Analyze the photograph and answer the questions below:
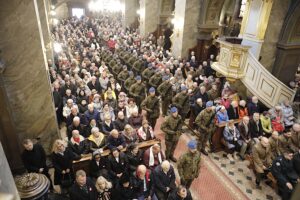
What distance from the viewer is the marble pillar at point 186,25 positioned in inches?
538

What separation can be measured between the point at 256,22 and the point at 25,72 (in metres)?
8.73

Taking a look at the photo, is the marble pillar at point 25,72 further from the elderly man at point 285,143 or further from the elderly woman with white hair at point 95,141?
the elderly man at point 285,143

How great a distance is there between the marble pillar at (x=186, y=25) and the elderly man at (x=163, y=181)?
1035cm

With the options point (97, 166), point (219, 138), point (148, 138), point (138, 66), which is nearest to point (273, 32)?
point (219, 138)

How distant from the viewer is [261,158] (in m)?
6.37

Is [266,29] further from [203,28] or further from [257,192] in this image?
[257,192]

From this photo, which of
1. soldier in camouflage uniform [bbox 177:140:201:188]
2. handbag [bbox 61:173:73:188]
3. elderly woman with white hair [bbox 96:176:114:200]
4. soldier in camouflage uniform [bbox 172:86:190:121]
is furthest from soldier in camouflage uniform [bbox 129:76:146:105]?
elderly woman with white hair [bbox 96:176:114:200]

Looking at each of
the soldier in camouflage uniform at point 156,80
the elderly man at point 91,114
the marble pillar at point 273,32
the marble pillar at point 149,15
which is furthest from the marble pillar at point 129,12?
the elderly man at point 91,114

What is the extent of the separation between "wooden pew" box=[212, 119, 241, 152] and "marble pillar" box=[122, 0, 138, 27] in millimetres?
19256

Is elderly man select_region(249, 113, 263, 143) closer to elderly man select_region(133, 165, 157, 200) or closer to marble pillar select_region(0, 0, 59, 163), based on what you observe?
elderly man select_region(133, 165, 157, 200)

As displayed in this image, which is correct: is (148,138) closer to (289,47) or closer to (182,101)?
(182,101)

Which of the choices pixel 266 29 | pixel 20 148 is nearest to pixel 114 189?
pixel 20 148

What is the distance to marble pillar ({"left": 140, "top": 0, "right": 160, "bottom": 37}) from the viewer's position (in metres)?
19.0

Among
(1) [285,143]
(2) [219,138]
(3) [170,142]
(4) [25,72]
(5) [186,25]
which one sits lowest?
(2) [219,138]
